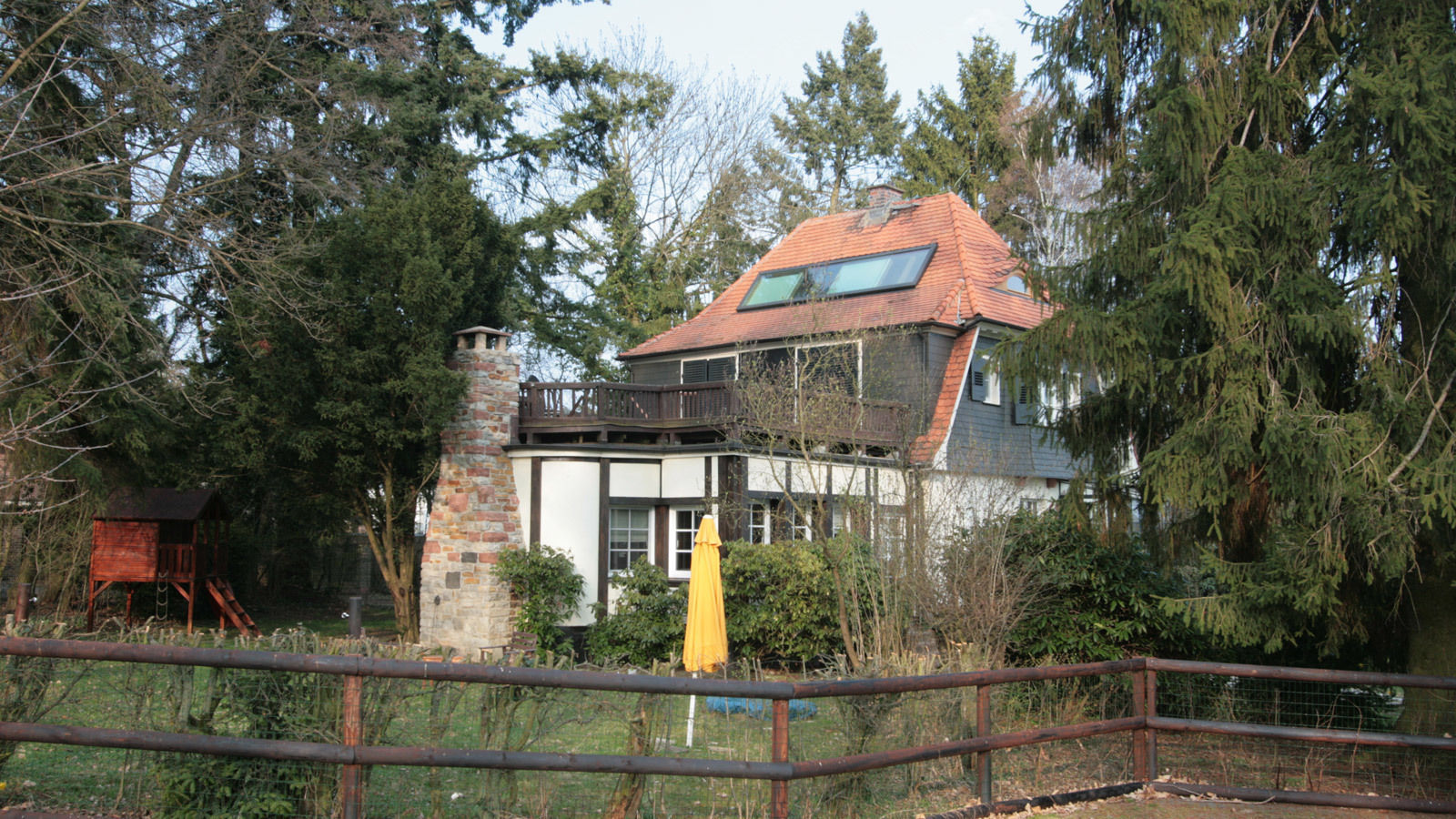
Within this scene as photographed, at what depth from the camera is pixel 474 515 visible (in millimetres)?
14828

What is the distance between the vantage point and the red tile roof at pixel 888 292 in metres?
18.5

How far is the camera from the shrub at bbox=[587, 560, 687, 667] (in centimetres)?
1359

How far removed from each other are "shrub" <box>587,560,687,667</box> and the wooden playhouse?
18.9ft

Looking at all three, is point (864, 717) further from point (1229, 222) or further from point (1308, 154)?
point (1308, 154)

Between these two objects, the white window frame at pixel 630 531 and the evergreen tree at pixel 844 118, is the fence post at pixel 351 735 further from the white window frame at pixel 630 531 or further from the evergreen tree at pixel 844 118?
the evergreen tree at pixel 844 118

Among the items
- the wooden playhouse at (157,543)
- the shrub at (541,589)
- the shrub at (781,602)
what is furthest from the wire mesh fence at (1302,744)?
the wooden playhouse at (157,543)

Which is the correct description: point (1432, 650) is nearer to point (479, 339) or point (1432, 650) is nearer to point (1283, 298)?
point (1283, 298)

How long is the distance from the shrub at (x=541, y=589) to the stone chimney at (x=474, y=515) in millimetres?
268

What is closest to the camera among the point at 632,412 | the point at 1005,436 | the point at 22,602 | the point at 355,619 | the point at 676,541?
the point at 355,619

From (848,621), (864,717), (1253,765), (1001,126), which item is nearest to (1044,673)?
(864,717)

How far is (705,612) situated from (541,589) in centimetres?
501

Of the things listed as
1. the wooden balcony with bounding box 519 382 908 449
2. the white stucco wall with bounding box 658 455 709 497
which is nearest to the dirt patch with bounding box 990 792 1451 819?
the wooden balcony with bounding box 519 382 908 449

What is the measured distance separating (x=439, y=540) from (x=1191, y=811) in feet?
36.0

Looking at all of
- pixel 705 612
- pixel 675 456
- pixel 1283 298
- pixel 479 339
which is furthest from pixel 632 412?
pixel 1283 298
